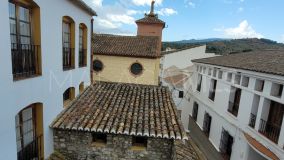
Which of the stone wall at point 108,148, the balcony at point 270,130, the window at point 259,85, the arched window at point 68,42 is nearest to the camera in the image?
the stone wall at point 108,148

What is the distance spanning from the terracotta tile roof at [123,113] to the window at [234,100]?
459 cm

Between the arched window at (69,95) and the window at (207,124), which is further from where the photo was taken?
the window at (207,124)

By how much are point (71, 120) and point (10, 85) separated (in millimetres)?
2909

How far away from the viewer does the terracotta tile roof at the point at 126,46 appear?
54.6 feet

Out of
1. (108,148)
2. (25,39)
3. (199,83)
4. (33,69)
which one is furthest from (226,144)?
(25,39)

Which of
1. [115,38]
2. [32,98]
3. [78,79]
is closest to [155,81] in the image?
[115,38]

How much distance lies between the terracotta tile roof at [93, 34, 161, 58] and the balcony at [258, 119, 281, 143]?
31.8ft

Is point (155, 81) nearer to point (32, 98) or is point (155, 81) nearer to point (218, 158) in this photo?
point (218, 158)

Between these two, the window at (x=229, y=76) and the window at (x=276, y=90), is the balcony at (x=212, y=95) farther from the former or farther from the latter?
the window at (x=276, y=90)

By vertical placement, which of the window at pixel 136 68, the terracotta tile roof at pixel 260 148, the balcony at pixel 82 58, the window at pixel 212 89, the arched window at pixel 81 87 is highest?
the balcony at pixel 82 58

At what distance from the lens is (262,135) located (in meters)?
8.60

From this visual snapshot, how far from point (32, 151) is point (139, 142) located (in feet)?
11.0

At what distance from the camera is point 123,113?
7477 mm

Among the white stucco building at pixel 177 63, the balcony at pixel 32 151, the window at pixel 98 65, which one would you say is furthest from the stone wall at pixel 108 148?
the white stucco building at pixel 177 63
